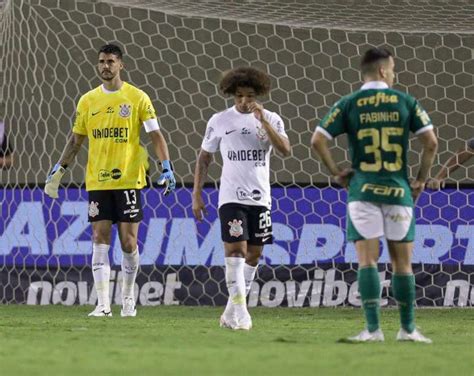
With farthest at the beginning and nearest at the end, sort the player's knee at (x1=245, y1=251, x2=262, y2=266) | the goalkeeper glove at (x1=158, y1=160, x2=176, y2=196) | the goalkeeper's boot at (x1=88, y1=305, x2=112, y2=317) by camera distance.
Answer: the goalkeeper's boot at (x1=88, y1=305, x2=112, y2=317) → the goalkeeper glove at (x1=158, y1=160, x2=176, y2=196) → the player's knee at (x1=245, y1=251, x2=262, y2=266)

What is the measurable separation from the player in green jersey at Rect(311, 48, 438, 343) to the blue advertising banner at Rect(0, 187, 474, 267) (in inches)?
173

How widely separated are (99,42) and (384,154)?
5.66 meters

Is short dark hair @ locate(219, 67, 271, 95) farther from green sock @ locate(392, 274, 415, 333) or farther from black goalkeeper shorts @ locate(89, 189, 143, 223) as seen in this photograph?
green sock @ locate(392, 274, 415, 333)

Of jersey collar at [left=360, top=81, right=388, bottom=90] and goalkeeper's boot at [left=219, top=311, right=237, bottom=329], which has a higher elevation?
jersey collar at [left=360, top=81, right=388, bottom=90]

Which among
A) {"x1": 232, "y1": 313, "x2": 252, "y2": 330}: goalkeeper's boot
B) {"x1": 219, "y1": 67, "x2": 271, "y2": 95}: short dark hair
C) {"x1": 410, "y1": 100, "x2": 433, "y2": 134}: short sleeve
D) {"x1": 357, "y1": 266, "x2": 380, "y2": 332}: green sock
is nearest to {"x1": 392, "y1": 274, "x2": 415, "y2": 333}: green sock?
{"x1": 357, "y1": 266, "x2": 380, "y2": 332}: green sock

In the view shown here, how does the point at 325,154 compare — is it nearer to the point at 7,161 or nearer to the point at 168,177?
the point at 168,177

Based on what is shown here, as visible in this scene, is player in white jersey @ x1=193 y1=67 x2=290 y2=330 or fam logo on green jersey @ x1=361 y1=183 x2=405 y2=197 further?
player in white jersey @ x1=193 y1=67 x2=290 y2=330

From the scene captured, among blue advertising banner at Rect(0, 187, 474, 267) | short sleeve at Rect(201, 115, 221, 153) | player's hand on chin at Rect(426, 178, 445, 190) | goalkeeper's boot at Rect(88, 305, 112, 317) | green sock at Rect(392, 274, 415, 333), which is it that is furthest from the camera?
blue advertising banner at Rect(0, 187, 474, 267)

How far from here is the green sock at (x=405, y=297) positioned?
22.1 feet

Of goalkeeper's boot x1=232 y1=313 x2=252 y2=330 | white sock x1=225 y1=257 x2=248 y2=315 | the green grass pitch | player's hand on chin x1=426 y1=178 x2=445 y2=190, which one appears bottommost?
the green grass pitch

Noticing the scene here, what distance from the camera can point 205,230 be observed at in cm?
1152

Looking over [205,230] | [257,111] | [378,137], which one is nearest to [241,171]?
[257,111]

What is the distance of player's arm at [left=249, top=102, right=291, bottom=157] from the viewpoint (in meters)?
7.91

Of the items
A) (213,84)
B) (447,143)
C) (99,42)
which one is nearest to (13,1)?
(99,42)
